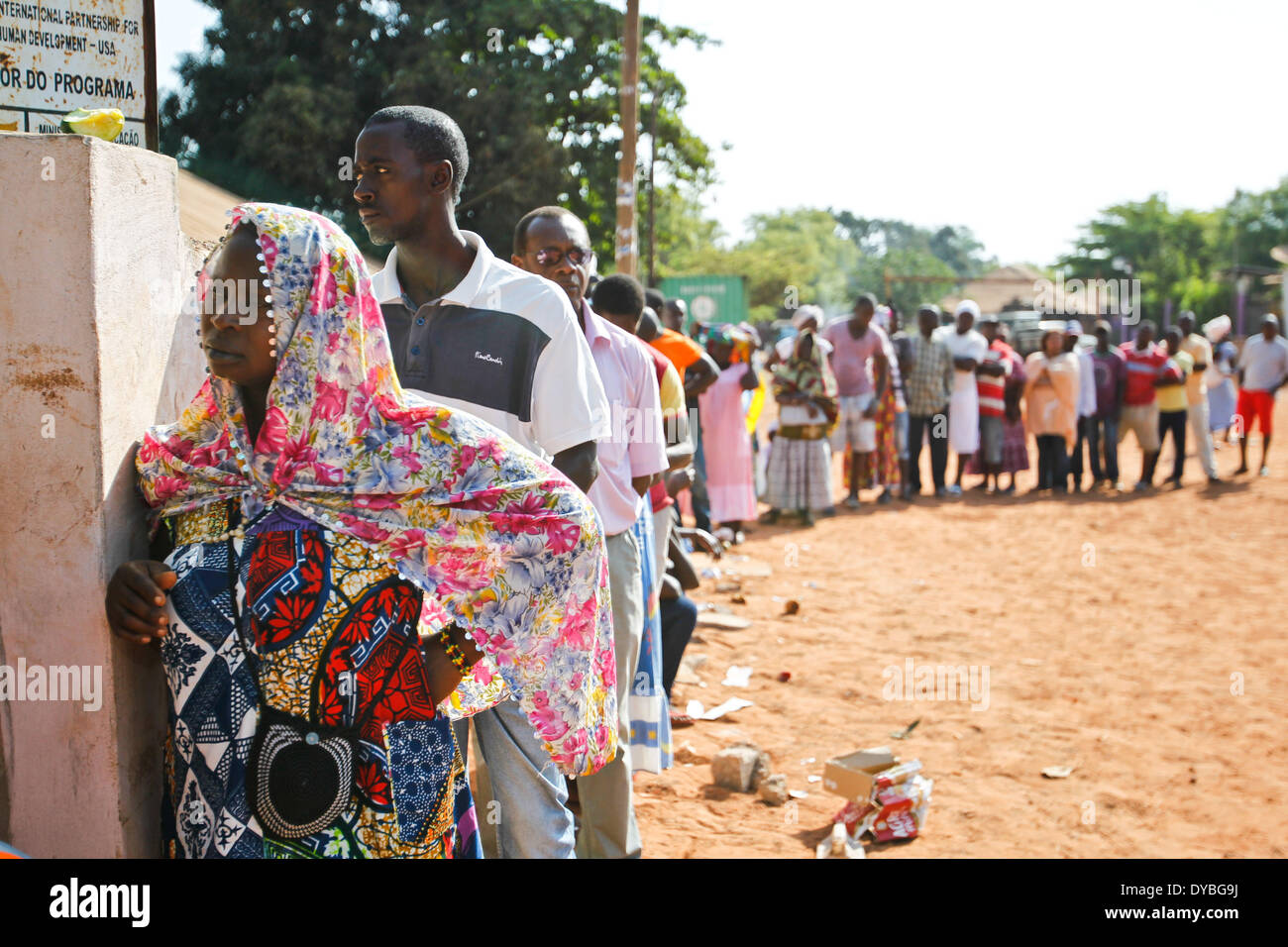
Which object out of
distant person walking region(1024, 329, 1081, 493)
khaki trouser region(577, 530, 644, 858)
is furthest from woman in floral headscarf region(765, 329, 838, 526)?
khaki trouser region(577, 530, 644, 858)

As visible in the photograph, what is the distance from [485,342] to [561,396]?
8.9 inches

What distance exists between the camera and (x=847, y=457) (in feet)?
42.1

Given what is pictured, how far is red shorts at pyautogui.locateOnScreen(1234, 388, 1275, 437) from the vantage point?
14.2 meters

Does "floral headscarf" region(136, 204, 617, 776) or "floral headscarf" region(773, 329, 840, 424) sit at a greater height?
"floral headscarf" region(773, 329, 840, 424)

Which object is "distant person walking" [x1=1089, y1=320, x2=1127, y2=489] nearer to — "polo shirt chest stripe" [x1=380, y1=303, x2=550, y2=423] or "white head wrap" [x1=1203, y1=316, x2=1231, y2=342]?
"white head wrap" [x1=1203, y1=316, x2=1231, y2=342]

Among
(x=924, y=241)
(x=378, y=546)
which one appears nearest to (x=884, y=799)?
(x=378, y=546)

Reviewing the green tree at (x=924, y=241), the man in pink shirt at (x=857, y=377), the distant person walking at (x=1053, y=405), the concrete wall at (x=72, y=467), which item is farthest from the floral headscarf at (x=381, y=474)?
the green tree at (x=924, y=241)

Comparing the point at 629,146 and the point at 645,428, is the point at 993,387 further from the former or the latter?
the point at 645,428

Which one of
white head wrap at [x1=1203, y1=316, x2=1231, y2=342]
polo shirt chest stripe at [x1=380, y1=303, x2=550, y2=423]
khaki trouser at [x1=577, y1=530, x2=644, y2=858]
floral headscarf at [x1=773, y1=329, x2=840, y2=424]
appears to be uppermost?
white head wrap at [x1=1203, y1=316, x2=1231, y2=342]

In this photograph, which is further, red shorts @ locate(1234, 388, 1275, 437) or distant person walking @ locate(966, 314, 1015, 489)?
red shorts @ locate(1234, 388, 1275, 437)

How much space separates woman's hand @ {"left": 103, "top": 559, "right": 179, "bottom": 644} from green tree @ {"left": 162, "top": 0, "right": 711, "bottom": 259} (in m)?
16.6

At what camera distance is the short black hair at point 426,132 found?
9.10 ft
